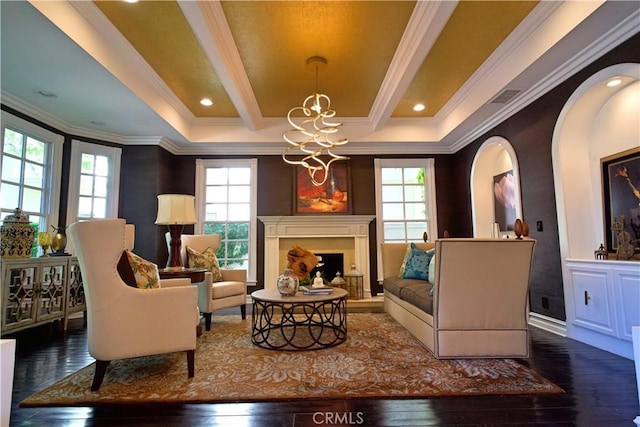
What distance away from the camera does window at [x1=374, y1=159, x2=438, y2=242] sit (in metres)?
5.96

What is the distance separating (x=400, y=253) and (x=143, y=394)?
11.1 ft

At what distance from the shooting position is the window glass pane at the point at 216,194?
5926mm

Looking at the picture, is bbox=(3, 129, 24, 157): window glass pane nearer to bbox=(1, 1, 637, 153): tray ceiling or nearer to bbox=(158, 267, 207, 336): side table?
bbox=(1, 1, 637, 153): tray ceiling

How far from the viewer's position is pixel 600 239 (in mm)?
3363

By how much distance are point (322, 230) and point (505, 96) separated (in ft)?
10.9

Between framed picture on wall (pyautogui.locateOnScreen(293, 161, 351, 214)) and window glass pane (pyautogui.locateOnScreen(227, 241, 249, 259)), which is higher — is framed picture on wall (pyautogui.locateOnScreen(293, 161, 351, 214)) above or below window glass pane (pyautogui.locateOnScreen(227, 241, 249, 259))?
above

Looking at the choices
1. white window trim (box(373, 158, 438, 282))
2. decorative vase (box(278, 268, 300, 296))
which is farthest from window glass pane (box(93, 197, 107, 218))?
white window trim (box(373, 158, 438, 282))

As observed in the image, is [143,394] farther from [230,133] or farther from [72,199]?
[230,133]

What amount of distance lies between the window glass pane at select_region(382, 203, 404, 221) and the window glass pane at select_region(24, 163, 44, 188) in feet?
16.8

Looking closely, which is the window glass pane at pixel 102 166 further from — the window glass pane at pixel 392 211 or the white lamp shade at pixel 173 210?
the window glass pane at pixel 392 211

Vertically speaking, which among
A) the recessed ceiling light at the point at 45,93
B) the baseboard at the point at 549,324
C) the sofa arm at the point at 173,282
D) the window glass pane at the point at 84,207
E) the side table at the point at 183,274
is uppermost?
the recessed ceiling light at the point at 45,93

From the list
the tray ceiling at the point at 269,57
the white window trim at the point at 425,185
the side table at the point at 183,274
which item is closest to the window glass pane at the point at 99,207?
the tray ceiling at the point at 269,57

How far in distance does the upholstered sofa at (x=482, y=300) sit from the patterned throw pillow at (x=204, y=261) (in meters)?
2.69

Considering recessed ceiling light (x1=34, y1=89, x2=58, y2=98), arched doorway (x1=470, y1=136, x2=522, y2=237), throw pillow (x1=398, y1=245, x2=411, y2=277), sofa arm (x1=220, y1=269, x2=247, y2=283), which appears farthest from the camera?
arched doorway (x1=470, y1=136, x2=522, y2=237)
